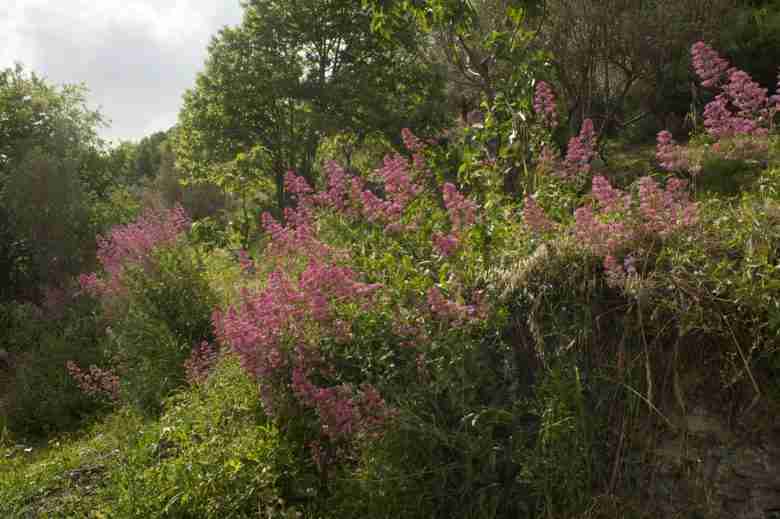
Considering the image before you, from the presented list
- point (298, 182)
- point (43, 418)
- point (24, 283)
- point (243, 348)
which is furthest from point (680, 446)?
point (24, 283)

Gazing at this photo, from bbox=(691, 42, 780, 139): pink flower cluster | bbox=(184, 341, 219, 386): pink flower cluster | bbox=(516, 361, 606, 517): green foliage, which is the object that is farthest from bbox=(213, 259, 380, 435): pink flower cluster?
bbox=(691, 42, 780, 139): pink flower cluster

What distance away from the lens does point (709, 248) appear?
10.5 feet

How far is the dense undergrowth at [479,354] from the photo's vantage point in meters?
3.08

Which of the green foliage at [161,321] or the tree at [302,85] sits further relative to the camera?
the tree at [302,85]

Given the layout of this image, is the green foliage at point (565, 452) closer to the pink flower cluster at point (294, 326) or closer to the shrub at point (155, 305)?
the pink flower cluster at point (294, 326)

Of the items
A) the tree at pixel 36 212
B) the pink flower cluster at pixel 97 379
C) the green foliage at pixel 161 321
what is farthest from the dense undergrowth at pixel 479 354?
the tree at pixel 36 212

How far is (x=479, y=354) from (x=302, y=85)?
1718 cm

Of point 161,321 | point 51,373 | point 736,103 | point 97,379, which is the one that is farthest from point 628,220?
point 51,373

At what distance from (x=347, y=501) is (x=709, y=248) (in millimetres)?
2446

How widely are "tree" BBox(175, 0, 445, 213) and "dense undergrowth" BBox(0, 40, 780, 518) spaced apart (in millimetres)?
14401

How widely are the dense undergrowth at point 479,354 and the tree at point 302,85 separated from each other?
Result: 1440 cm

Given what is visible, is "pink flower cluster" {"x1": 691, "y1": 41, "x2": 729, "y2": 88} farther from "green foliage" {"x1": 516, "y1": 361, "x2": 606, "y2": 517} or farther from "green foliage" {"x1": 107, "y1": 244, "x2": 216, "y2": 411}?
"green foliage" {"x1": 107, "y1": 244, "x2": 216, "y2": 411}

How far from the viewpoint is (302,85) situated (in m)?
19.2

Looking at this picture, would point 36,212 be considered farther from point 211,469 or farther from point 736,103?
point 736,103
